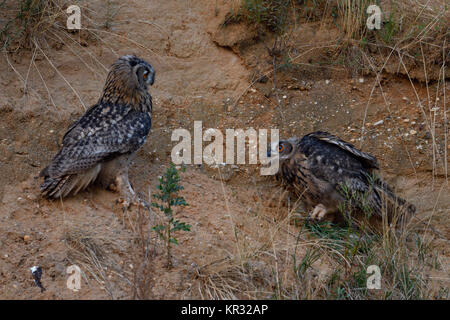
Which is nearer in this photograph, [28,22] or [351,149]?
[351,149]

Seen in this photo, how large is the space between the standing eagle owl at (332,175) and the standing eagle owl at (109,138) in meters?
1.61

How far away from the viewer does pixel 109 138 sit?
4.93 meters

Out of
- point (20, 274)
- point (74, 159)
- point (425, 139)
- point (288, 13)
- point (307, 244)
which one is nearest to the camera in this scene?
point (20, 274)

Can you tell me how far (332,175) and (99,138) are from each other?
2.26m

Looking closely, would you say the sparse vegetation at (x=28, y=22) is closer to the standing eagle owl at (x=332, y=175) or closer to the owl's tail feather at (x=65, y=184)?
the owl's tail feather at (x=65, y=184)

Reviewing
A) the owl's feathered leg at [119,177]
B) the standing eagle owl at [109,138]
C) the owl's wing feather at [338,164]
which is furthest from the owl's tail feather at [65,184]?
the owl's wing feather at [338,164]

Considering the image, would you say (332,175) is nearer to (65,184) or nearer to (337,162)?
(337,162)

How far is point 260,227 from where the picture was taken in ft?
16.0

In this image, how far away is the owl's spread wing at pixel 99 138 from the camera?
4727 millimetres

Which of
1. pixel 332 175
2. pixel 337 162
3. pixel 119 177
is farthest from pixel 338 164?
pixel 119 177

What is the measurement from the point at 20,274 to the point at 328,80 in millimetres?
4144

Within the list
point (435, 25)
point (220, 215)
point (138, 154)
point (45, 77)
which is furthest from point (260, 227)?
point (435, 25)

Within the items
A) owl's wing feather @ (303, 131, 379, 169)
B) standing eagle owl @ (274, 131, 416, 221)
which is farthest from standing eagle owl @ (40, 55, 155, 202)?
owl's wing feather @ (303, 131, 379, 169)

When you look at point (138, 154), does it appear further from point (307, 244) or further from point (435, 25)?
point (435, 25)
